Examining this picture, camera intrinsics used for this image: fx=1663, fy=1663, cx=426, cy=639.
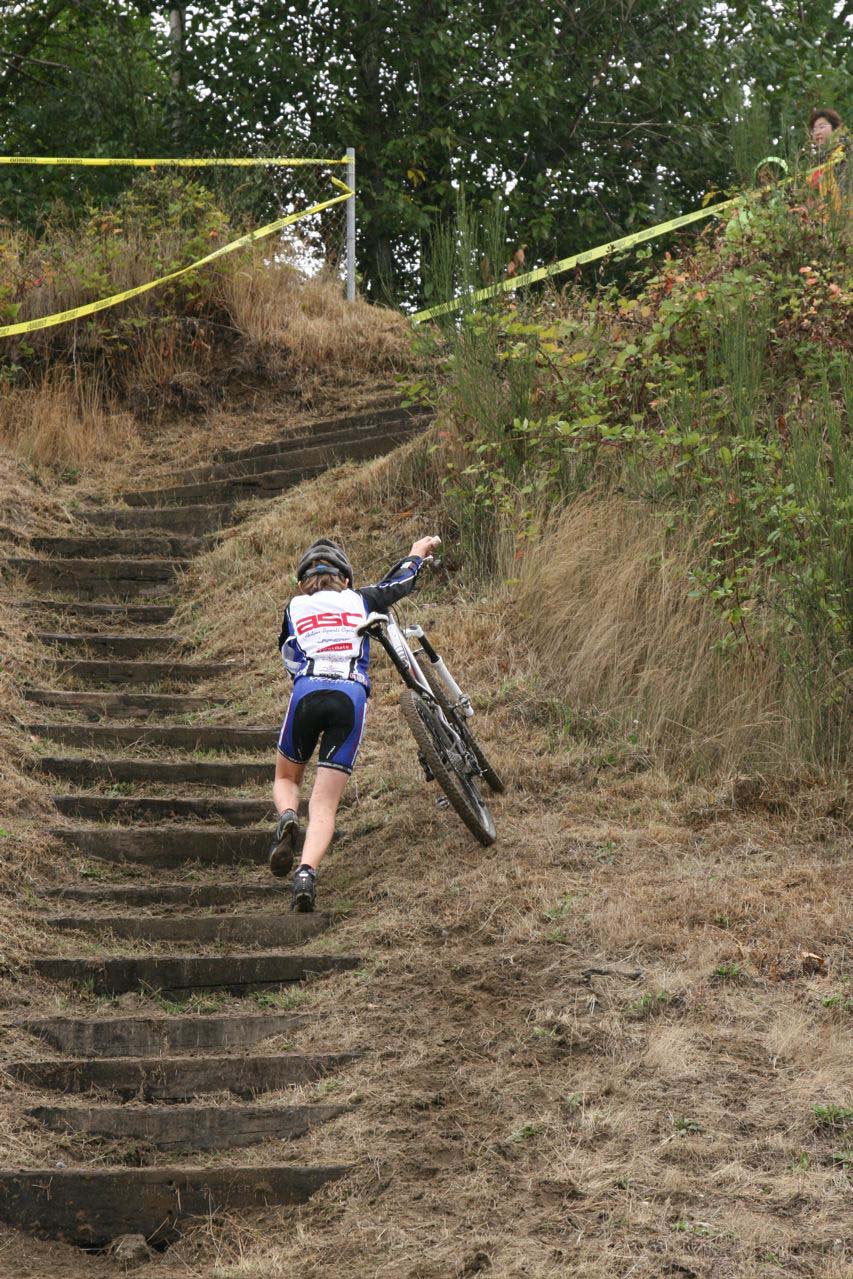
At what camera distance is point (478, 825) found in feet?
25.4

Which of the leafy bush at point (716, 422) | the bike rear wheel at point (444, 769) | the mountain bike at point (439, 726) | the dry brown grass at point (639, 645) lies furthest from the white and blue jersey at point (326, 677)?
the leafy bush at point (716, 422)

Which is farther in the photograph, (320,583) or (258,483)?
(258,483)

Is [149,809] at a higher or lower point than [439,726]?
lower

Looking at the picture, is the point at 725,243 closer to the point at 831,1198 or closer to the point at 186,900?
the point at 186,900

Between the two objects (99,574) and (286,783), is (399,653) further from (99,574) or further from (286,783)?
(99,574)

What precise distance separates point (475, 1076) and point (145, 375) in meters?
10.0

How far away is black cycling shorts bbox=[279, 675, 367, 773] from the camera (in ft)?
24.4

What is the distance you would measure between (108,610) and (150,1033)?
5.10m

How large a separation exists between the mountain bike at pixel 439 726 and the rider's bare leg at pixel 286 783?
1.87 feet

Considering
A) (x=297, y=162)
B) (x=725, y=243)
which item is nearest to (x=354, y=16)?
(x=297, y=162)

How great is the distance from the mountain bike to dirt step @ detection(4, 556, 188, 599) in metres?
3.99

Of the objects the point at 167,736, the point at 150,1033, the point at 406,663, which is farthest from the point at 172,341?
the point at 150,1033

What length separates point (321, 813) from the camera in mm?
7375

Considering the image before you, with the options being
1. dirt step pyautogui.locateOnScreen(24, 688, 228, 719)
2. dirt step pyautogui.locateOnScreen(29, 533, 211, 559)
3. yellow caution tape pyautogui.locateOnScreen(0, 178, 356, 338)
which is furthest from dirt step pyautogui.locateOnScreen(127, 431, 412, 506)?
dirt step pyautogui.locateOnScreen(24, 688, 228, 719)
